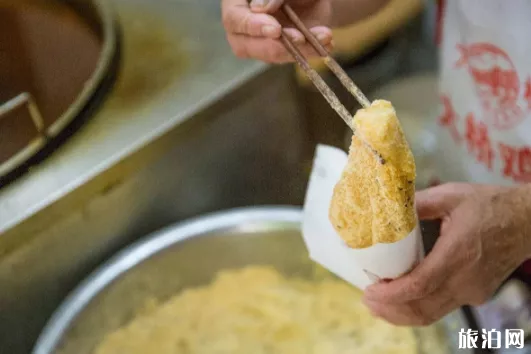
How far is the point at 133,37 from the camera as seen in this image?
3.89ft

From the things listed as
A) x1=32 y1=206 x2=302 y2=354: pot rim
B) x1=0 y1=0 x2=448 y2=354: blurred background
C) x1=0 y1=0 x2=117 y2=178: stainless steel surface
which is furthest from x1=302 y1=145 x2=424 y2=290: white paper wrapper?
x1=0 y1=0 x2=117 y2=178: stainless steel surface

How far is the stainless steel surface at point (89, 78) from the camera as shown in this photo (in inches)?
37.5

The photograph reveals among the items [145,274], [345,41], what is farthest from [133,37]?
[345,41]

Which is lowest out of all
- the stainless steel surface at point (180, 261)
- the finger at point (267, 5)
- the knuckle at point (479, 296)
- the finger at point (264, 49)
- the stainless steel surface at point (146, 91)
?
the stainless steel surface at point (180, 261)

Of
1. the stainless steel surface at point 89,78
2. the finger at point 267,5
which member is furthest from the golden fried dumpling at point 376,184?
the stainless steel surface at point 89,78

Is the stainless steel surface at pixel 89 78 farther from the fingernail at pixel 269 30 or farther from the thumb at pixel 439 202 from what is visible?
the thumb at pixel 439 202

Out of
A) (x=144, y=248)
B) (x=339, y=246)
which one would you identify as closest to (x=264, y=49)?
(x=339, y=246)

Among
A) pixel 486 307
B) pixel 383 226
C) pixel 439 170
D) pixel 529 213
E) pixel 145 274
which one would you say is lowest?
pixel 486 307

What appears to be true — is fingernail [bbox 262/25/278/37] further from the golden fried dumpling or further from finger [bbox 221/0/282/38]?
the golden fried dumpling

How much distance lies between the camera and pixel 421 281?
2.20 feet

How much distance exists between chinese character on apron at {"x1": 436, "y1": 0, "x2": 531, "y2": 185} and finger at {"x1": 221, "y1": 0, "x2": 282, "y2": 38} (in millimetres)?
372

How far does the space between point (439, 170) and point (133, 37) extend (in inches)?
24.9

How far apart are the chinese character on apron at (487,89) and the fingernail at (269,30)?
39cm

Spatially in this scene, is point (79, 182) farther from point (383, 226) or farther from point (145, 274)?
point (383, 226)
